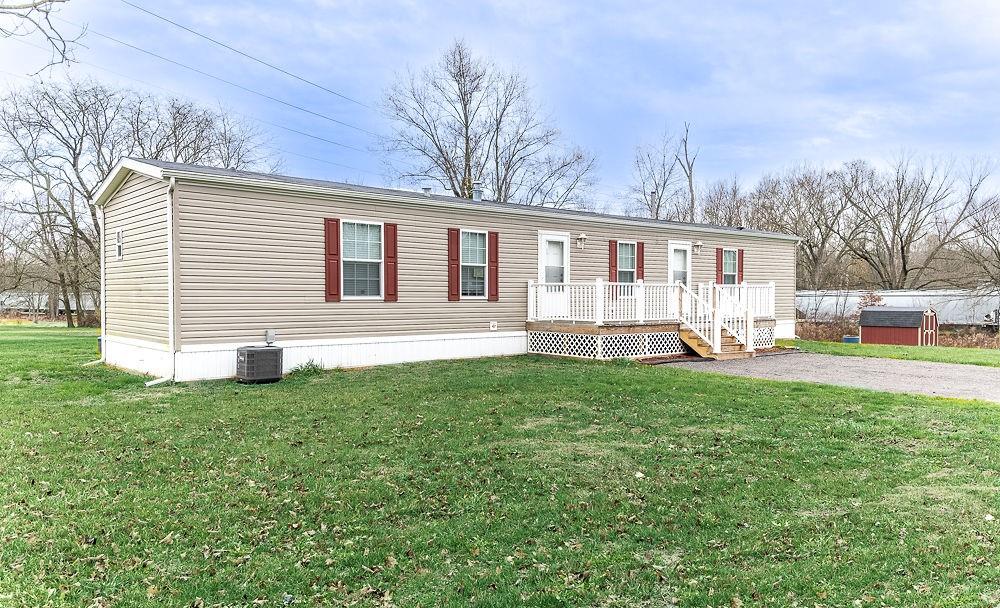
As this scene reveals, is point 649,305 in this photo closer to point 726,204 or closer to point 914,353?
point 914,353

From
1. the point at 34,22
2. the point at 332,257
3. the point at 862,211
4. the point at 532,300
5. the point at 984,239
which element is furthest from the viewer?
the point at 862,211

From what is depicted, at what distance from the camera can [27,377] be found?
9.23 metres

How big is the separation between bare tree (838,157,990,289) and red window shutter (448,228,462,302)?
26175 millimetres

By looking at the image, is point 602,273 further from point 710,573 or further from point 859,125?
point 859,125

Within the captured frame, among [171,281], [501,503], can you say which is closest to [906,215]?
[171,281]

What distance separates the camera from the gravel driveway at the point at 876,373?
8.39 m

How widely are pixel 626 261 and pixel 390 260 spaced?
615 cm

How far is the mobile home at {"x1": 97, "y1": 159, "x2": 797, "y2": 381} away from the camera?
30.1 feet

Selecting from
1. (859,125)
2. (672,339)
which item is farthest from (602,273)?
(859,125)

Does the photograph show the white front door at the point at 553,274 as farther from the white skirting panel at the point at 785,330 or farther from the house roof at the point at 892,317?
the house roof at the point at 892,317

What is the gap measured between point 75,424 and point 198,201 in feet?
13.4

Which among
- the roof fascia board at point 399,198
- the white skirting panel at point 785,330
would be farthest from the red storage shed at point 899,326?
the roof fascia board at point 399,198

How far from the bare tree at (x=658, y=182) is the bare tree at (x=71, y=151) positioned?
2220 cm

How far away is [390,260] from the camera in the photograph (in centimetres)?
1095
